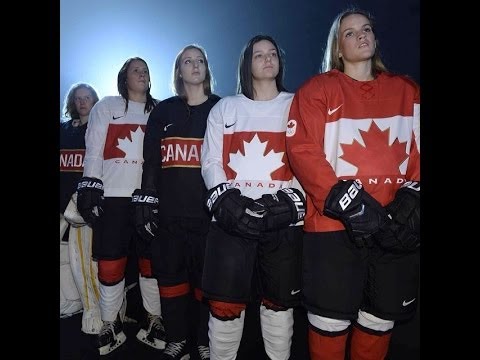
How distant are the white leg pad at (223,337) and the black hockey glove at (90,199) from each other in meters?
0.85

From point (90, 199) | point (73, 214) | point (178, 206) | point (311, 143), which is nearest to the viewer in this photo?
point (311, 143)

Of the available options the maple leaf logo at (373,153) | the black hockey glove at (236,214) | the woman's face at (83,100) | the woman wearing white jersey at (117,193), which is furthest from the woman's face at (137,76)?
the maple leaf logo at (373,153)

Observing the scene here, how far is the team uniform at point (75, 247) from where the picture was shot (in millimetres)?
2123

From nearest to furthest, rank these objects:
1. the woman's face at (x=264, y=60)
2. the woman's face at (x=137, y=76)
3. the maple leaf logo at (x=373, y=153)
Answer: the maple leaf logo at (x=373, y=153) < the woman's face at (x=264, y=60) < the woman's face at (x=137, y=76)

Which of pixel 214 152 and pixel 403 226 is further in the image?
pixel 214 152

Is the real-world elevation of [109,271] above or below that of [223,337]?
above

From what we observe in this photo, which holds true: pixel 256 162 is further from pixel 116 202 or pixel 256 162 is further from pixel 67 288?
pixel 67 288

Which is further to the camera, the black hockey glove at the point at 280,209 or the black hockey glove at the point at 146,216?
the black hockey glove at the point at 146,216

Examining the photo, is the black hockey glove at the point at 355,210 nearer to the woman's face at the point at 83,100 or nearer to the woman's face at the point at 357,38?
the woman's face at the point at 357,38

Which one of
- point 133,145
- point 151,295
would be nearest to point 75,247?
point 151,295

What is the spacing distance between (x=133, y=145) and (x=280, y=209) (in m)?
0.98

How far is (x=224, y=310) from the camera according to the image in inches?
55.6

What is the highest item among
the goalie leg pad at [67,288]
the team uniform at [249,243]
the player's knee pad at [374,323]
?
the team uniform at [249,243]

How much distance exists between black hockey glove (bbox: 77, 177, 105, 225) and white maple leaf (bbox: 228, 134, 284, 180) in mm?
803
